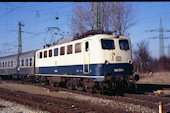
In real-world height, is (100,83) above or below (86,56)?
below

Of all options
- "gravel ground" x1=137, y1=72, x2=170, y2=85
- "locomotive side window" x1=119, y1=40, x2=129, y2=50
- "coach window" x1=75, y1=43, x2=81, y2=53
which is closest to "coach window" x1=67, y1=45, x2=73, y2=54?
"coach window" x1=75, y1=43, x2=81, y2=53

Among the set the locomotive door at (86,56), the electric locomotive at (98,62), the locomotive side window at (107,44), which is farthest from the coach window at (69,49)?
the locomotive side window at (107,44)

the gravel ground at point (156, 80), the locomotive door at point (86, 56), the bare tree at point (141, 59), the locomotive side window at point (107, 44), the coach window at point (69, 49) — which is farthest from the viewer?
the bare tree at point (141, 59)

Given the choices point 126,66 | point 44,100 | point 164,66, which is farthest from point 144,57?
point 44,100

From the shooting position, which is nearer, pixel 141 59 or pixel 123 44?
pixel 123 44

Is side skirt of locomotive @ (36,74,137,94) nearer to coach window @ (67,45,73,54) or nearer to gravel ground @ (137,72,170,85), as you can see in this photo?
coach window @ (67,45,73,54)

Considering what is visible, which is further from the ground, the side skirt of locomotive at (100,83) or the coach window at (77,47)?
the coach window at (77,47)

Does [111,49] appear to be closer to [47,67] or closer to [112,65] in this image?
[112,65]

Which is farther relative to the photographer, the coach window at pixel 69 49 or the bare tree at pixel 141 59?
the bare tree at pixel 141 59

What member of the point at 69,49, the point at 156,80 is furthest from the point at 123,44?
the point at 156,80

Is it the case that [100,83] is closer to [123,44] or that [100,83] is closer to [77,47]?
[123,44]

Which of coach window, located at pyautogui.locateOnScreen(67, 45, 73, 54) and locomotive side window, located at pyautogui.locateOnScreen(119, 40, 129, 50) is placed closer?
locomotive side window, located at pyautogui.locateOnScreen(119, 40, 129, 50)

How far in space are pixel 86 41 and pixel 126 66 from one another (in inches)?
110

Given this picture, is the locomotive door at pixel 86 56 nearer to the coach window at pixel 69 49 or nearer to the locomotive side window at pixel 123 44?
the coach window at pixel 69 49
